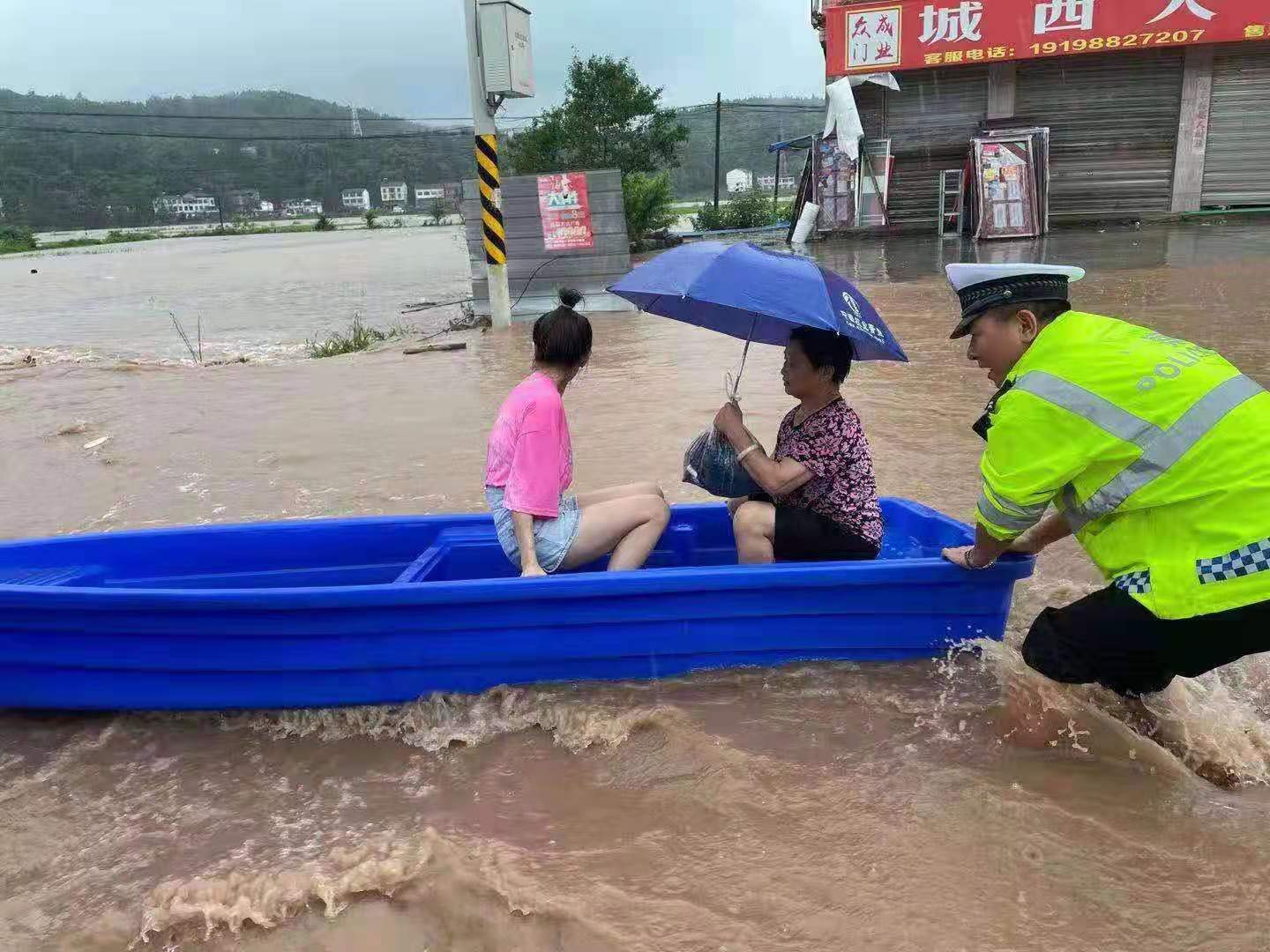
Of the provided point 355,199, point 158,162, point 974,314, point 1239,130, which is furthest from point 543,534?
point 355,199

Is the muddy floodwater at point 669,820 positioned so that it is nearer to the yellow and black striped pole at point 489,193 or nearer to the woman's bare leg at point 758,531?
the woman's bare leg at point 758,531

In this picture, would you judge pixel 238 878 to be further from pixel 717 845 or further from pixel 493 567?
pixel 493 567

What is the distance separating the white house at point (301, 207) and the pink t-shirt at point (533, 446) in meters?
74.6

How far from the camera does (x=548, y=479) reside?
9.73ft

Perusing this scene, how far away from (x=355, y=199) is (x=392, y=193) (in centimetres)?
312

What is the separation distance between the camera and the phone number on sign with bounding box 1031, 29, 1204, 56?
→ 46.3ft

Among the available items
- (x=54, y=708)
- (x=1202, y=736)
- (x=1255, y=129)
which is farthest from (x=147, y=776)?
(x=1255, y=129)

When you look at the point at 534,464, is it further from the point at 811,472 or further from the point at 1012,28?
the point at 1012,28

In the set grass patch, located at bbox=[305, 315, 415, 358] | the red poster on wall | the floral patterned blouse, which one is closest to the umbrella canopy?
the floral patterned blouse

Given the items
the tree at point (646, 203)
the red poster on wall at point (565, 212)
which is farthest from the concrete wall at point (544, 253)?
the tree at point (646, 203)

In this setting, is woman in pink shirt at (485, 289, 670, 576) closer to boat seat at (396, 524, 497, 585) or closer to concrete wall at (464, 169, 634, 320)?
boat seat at (396, 524, 497, 585)

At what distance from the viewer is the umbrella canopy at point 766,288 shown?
2.65 meters

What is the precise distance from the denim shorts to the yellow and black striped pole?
22.8 feet

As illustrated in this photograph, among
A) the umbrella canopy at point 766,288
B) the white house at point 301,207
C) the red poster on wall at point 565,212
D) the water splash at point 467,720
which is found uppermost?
the white house at point 301,207
